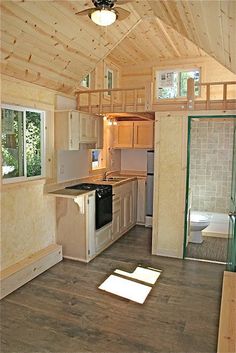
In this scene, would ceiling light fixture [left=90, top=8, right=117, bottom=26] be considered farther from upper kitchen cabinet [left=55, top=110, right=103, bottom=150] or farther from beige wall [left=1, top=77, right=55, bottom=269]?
upper kitchen cabinet [left=55, top=110, right=103, bottom=150]

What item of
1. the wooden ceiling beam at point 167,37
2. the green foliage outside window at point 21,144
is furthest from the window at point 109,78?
the green foliage outside window at point 21,144

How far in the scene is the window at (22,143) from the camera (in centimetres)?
353

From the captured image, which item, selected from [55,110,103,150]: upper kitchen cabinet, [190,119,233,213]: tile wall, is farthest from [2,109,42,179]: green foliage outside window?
[190,119,233,213]: tile wall

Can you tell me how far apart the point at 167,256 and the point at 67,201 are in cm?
170

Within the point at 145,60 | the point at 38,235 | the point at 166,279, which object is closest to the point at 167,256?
the point at 166,279

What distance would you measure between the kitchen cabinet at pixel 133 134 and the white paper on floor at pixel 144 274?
2878 mm

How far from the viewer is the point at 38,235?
4.06m

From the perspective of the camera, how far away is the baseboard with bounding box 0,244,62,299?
10.8 feet

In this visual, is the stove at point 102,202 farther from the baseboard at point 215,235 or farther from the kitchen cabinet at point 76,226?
the baseboard at point 215,235

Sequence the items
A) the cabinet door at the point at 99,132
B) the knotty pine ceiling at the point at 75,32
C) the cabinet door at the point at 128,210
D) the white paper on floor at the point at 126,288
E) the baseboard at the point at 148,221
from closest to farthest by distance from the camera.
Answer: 1. the knotty pine ceiling at the point at 75,32
2. the white paper on floor at the point at 126,288
3. the cabinet door at the point at 99,132
4. the cabinet door at the point at 128,210
5. the baseboard at the point at 148,221

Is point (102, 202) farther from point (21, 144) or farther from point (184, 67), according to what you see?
point (184, 67)

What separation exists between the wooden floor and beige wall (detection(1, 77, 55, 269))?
17.7 inches

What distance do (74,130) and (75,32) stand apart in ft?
4.29

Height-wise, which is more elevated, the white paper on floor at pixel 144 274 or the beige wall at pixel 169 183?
the beige wall at pixel 169 183
